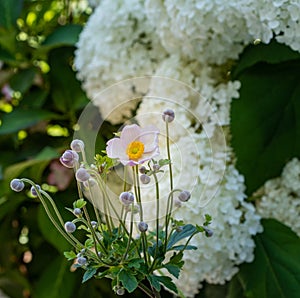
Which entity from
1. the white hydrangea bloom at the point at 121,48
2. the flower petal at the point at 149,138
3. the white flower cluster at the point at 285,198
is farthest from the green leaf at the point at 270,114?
the flower petal at the point at 149,138

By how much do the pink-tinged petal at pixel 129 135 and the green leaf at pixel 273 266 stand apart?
0.26 metres

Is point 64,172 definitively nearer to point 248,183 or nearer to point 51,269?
point 51,269

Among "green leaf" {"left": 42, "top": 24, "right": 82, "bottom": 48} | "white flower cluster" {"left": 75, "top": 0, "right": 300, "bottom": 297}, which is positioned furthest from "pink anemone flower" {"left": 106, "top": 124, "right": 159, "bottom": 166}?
"green leaf" {"left": 42, "top": 24, "right": 82, "bottom": 48}

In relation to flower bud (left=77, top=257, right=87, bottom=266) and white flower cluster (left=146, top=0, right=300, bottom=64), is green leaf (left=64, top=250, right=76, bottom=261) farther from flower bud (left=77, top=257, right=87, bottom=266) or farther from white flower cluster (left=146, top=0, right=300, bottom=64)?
white flower cluster (left=146, top=0, right=300, bottom=64)

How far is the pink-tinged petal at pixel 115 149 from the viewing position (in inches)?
13.7

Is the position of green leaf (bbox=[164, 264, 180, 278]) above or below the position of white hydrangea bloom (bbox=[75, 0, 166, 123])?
below

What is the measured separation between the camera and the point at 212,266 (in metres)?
0.55

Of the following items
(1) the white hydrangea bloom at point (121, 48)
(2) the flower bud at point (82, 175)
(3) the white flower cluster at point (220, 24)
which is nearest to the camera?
(2) the flower bud at point (82, 175)

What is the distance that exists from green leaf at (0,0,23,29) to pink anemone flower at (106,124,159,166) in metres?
0.55

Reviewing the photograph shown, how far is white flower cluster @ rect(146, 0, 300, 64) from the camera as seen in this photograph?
509mm

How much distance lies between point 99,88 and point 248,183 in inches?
9.0

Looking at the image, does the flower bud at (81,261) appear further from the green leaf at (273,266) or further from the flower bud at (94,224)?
the green leaf at (273,266)

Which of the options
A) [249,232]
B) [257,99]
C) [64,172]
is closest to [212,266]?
[249,232]

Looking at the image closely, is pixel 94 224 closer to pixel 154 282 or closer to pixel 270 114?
pixel 154 282
